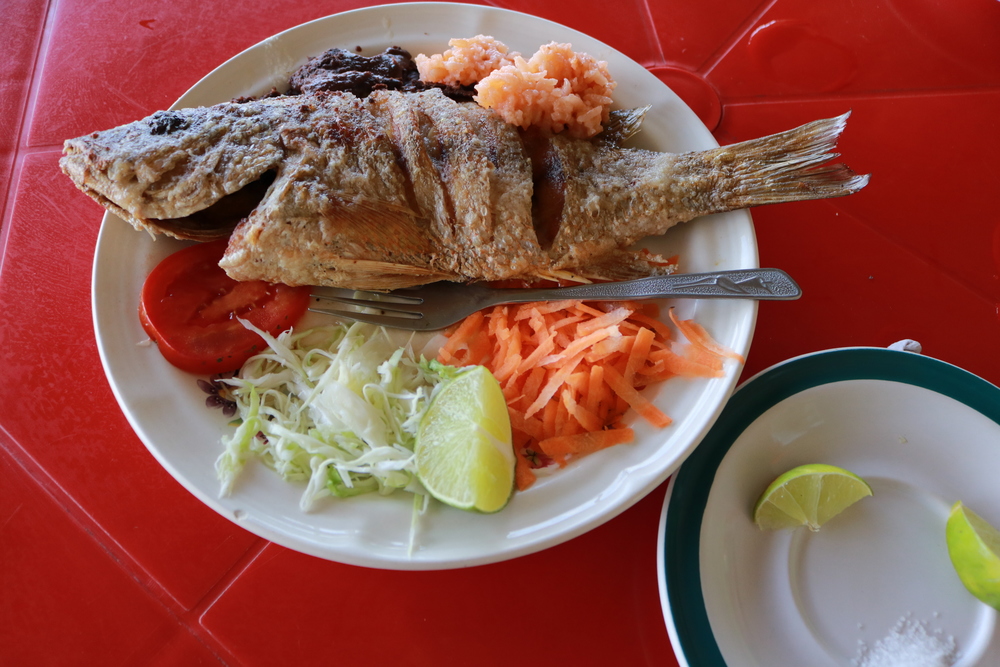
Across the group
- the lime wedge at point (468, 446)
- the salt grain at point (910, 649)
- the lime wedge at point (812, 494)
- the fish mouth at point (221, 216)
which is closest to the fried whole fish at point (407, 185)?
the fish mouth at point (221, 216)

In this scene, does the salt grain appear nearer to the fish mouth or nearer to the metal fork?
the metal fork

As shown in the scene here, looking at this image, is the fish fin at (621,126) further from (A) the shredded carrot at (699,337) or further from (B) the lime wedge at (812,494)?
(B) the lime wedge at (812,494)

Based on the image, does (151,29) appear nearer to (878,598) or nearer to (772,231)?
(772,231)

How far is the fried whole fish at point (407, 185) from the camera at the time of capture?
164cm

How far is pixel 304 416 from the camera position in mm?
1844

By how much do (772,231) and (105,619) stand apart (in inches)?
103

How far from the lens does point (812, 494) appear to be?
1667 mm

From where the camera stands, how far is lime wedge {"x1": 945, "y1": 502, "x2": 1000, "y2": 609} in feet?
5.10

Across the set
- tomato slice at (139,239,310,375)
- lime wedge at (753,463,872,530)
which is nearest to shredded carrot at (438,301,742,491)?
lime wedge at (753,463,872,530)

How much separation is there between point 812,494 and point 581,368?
73 centimetres

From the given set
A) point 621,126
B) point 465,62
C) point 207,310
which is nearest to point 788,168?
point 621,126

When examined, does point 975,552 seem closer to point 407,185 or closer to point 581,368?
point 581,368

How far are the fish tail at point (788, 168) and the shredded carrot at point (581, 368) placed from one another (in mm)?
443

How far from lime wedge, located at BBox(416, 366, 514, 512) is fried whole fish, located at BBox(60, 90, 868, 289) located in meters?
0.41
